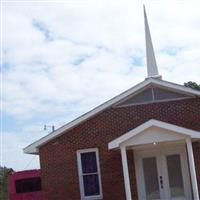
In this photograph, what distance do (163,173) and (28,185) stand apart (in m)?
9.58

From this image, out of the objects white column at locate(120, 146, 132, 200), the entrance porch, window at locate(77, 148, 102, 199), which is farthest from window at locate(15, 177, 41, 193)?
white column at locate(120, 146, 132, 200)

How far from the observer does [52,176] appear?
22781mm

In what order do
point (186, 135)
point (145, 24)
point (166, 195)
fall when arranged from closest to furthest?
1. point (186, 135)
2. point (166, 195)
3. point (145, 24)

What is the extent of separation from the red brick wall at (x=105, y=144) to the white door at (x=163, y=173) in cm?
42

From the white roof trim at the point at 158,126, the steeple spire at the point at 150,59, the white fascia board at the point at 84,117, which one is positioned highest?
the steeple spire at the point at 150,59

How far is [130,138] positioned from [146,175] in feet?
7.75

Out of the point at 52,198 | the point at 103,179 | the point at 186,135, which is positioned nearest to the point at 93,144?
the point at 103,179

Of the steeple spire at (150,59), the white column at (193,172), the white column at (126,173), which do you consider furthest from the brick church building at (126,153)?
the steeple spire at (150,59)

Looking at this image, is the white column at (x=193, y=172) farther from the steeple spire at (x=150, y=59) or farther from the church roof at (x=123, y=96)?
the steeple spire at (x=150, y=59)

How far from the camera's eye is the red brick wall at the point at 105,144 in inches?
871

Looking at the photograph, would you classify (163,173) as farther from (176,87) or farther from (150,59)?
(150,59)

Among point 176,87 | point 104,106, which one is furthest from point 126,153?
point 176,87

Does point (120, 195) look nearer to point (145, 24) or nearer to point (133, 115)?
point (133, 115)

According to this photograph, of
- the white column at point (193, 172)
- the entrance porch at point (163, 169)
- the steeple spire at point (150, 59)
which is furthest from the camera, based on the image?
the steeple spire at point (150, 59)
